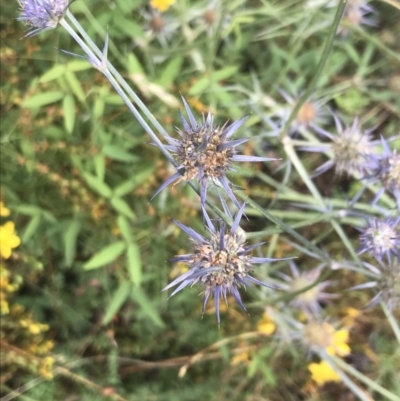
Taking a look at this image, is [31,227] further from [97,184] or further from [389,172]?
[389,172]

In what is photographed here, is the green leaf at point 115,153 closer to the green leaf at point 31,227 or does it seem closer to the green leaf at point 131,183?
the green leaf at point 131,183

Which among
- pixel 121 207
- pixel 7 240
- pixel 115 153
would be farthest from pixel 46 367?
pixel 115 153

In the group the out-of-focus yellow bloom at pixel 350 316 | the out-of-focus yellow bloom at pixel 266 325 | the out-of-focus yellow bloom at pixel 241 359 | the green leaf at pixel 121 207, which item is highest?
the green leaf at pixel 121 207

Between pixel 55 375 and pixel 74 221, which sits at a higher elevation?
pixel 74 221

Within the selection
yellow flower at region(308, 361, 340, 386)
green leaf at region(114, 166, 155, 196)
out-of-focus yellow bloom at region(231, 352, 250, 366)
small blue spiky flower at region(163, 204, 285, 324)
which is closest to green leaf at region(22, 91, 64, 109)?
green leaf at region(114, 166, 155, 196)

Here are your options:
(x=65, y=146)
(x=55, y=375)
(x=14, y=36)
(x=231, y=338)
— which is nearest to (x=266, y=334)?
(x=231, y=338)

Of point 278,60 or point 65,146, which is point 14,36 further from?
point 278,60

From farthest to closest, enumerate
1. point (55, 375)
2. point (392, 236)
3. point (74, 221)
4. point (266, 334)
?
point (266, 334) < point (55, 375) < point (74, 221) < point (392, 236)

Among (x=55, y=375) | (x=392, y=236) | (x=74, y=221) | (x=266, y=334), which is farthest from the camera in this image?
(x=266, y=334)

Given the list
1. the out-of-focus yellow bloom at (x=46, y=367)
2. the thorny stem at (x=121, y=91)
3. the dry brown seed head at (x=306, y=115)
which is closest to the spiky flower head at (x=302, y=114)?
the dry brown seed head at (x=306, y=115)
